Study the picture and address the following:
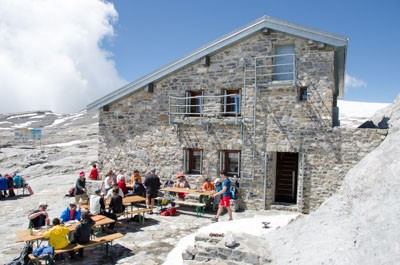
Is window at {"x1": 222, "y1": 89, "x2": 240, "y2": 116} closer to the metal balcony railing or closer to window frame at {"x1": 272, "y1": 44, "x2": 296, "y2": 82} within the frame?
the metal balcony railing

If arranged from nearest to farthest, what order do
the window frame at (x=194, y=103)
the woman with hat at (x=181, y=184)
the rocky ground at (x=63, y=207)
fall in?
the rocky ground at (x=63, y=207) < the woman with hat at (x=181, y=184) < the window frame at (x=194, y=103)

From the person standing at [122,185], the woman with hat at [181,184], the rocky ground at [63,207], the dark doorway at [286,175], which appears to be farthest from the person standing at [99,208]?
the dark doorway at [286,175]

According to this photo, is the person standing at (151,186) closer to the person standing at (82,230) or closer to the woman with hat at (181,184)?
the woman with hat at (181,184)

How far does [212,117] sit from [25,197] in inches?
384

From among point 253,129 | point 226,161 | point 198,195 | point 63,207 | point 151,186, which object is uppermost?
point 253,129

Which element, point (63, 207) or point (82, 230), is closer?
point (82, 230)

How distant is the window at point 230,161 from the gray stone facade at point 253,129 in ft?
0.66

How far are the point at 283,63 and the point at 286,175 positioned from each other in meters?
4.81

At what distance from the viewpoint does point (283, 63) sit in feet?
40.4

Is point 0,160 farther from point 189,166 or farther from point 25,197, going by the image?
point 189,166

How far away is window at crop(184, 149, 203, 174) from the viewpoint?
1385 centimetres

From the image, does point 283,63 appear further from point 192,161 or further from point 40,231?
point 40,231

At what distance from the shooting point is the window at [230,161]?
13141 mm

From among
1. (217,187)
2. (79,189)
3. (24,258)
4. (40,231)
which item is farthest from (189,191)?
(24,258)
